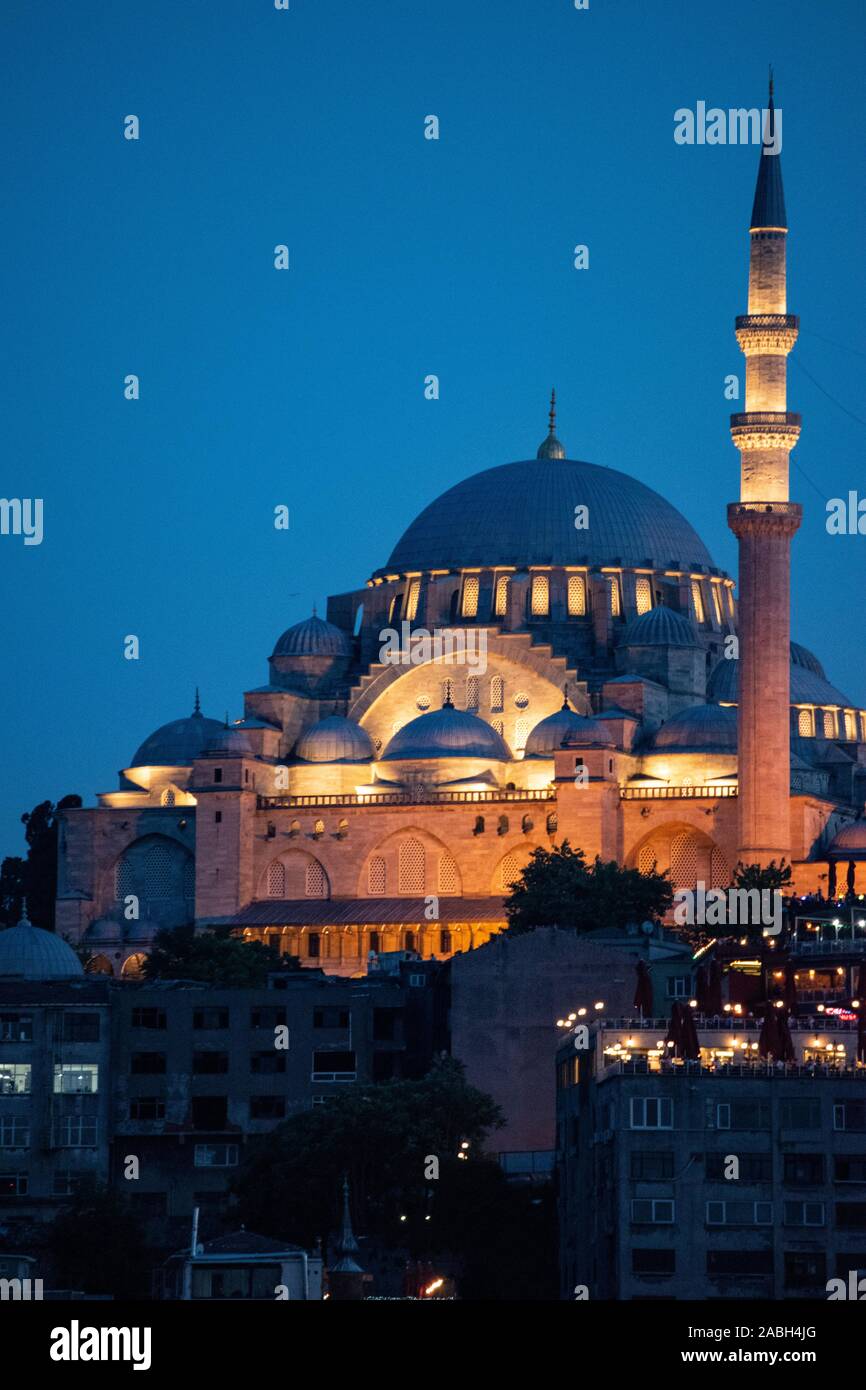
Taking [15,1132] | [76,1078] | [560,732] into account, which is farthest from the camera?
[560,732]

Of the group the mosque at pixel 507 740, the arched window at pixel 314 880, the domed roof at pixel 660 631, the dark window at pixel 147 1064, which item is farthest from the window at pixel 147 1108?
the domed roof at pixel 660 631

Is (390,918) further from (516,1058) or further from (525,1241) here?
(525,1241)

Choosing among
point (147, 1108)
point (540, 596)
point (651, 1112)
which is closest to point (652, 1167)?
point (651, 1112)

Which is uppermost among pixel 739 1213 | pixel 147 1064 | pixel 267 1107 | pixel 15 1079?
pixel 147 1064

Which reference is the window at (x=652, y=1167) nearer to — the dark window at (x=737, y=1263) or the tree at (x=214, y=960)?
the dark window at (x=737, y=1263)

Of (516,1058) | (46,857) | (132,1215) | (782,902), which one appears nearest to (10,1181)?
(132,1215)

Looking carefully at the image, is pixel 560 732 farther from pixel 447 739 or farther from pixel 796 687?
pixel 796 687

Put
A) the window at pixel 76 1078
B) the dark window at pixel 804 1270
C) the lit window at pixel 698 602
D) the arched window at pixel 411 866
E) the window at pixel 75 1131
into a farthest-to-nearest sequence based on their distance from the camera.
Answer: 1. the lit window at pixel 698 602
2. the arched window at pixel 411 866
3. the window at pixel 76 1078
4. the window at pixel 75 1131
5. the dark window at pixel 804 1270
